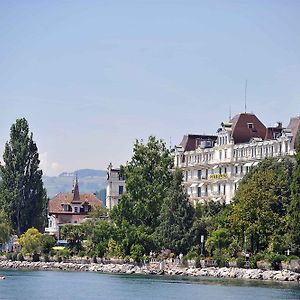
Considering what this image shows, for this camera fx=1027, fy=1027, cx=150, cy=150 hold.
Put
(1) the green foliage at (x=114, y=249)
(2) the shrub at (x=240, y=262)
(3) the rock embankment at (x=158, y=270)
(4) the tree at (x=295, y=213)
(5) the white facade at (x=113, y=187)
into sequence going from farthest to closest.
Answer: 1. (5) the white facade at (x=113, y=187)
2. (1) the green foliage at (x=114, y=249)
3. (2) the shrub at (x=240, y=262)
4. (3) the rock embankment at (x=158, y=270)
5. (4) the tree at (x=295, y=213)

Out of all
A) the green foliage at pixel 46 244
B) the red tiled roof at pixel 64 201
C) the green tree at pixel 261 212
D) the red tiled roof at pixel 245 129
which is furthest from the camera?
the red tiled roof at pixel 64 201

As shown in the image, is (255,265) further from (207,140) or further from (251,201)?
(207,140)

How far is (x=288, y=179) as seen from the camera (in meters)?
96.5

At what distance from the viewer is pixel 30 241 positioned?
11656 cm

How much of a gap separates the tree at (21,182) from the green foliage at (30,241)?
322 cm

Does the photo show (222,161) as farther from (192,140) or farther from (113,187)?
(113,187)

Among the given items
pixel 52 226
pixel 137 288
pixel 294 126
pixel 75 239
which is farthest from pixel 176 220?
pixel 52 226

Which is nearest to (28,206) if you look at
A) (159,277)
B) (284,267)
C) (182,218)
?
(182,218)

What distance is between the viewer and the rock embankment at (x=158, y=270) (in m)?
81.3

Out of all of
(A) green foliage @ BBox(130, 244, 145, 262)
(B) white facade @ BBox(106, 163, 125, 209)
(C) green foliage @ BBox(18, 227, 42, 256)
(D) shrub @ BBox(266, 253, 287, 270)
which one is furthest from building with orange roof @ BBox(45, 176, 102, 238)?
(D) shrub @ BBox(266, 253, 287, 270)

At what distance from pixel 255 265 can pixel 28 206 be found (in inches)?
1636

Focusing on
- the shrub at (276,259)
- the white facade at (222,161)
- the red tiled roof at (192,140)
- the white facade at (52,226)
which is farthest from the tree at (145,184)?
the white facade at (52,226)

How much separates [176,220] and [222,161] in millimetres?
26791

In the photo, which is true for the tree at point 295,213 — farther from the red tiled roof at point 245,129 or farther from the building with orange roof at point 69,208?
the building with orange roof at point 69,208
